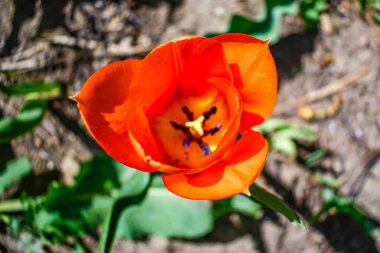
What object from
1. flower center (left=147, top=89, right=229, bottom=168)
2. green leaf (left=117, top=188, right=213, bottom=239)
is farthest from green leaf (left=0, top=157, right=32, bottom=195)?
flower center (left=147, top=89, right=229, bottom=168)

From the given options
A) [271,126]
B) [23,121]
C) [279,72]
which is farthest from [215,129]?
[279,72]

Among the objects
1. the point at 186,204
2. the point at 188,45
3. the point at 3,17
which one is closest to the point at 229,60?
the point at 188,45

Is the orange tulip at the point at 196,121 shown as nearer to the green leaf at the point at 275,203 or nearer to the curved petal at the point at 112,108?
the curved petal at the point at 112,108

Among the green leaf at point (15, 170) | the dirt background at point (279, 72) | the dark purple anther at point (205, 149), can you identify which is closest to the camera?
the dark purple anther at point (205, 149)

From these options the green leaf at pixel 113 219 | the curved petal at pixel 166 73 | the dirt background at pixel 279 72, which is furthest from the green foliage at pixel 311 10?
the green leaf at pixel 113 219

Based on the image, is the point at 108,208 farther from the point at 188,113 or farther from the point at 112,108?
the point at 112,108

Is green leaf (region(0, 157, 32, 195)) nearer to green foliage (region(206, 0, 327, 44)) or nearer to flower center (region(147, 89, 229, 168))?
flower center (region(147, 89, 229, 168))

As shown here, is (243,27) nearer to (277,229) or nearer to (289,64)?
(289,64)
